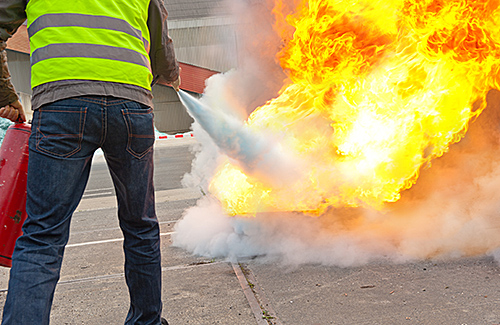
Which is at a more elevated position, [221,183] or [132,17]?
[132,17]

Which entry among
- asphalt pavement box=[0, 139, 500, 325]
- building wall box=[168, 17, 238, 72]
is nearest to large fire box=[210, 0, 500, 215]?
asphalt pavement box=[0, 139, 500, 325]

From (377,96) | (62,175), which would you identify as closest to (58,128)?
(62,175)

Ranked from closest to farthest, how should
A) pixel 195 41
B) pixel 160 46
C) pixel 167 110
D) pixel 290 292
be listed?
pixel 160 46 → pixel 290 292 → pixel 195 41 → pixel 167 110

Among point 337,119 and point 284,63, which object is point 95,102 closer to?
point 337,119

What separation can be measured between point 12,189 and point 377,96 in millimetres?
2662

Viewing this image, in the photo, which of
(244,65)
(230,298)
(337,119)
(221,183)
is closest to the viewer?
(230,298)

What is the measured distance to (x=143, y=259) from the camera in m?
2.11

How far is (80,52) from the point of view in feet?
6.02

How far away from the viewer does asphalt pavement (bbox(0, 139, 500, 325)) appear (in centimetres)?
246

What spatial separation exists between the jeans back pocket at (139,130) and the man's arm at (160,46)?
0.46 metres

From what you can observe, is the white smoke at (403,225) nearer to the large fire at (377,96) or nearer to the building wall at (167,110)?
the large fire at (377,96)

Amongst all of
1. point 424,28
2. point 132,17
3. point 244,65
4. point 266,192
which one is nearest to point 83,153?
point 132,17

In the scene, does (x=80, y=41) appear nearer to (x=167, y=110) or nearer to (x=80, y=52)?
(x=80, y=52)

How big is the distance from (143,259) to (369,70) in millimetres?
2447
